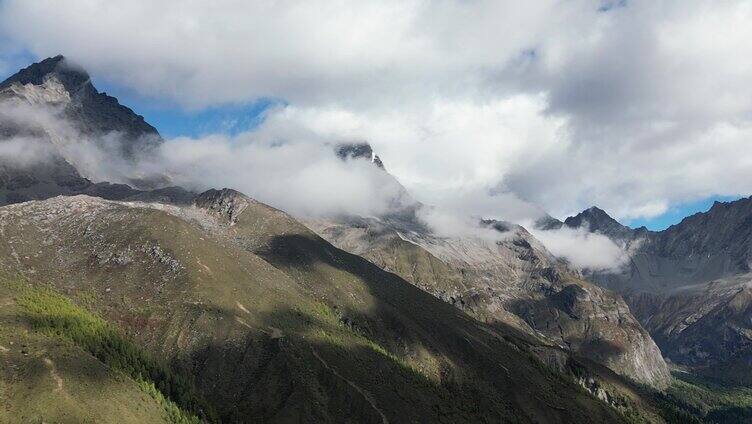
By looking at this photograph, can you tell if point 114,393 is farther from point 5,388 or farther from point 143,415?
point 5,388

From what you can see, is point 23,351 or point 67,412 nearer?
point 67,412

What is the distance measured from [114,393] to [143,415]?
1172 cm

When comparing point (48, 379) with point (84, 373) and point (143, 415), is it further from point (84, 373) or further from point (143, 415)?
point (143, 415)

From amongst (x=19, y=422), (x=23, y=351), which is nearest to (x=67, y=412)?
(x=19, y=422)

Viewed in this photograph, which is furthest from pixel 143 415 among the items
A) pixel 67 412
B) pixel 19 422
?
pixel 19 422

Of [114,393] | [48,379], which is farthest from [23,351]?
[114,393]

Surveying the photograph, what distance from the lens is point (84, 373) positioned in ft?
652

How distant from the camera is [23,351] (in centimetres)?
19862

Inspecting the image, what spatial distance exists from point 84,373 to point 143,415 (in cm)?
2351

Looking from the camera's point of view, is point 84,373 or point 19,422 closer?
point 19,422

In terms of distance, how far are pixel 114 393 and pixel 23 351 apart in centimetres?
3249

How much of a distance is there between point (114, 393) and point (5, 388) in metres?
31.1

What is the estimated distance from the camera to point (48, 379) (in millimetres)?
188250

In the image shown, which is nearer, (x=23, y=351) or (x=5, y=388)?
(x=5, y=388)
